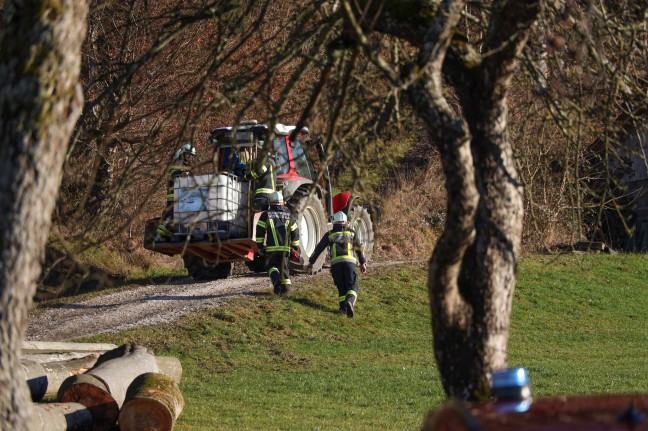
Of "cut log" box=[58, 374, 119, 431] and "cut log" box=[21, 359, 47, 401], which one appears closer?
"cut log" box=[58, 374, 119, 431]

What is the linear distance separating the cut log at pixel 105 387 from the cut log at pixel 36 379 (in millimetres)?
396

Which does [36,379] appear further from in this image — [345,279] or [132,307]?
[345,279]

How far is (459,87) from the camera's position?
6.83m

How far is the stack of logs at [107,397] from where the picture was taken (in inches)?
380

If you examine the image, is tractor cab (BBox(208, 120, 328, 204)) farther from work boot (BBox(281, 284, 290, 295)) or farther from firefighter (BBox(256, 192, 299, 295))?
work boot (BBox(281, 284, 290, 295))

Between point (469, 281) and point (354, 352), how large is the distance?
36.2 ft

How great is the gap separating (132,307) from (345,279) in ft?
13.7

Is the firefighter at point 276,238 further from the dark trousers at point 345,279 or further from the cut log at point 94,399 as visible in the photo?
the cut log at point 94,399

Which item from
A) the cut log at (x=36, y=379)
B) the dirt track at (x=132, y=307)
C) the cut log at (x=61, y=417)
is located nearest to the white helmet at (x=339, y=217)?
the dirt track at (x=132, y=307)

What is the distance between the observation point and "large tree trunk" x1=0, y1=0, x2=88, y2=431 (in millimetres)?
5098

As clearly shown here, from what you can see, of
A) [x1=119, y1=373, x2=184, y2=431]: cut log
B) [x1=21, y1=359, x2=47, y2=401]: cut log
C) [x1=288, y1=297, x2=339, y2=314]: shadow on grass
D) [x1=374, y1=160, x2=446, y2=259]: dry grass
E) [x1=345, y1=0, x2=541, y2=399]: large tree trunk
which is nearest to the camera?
[x1=345, y1=0, x2=541, y2=399]: large tree trunk

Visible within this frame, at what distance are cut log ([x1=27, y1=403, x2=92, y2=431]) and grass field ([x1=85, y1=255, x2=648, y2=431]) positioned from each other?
170 centimetres

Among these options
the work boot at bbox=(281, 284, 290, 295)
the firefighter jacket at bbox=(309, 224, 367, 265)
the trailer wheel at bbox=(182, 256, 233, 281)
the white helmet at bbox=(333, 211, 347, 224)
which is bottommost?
the work boot at bbox=(281, 284, 290, 295)

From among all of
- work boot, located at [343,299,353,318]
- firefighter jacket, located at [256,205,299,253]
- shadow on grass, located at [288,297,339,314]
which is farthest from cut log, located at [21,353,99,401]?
shadow on grass, located at [288,297,339,314]
